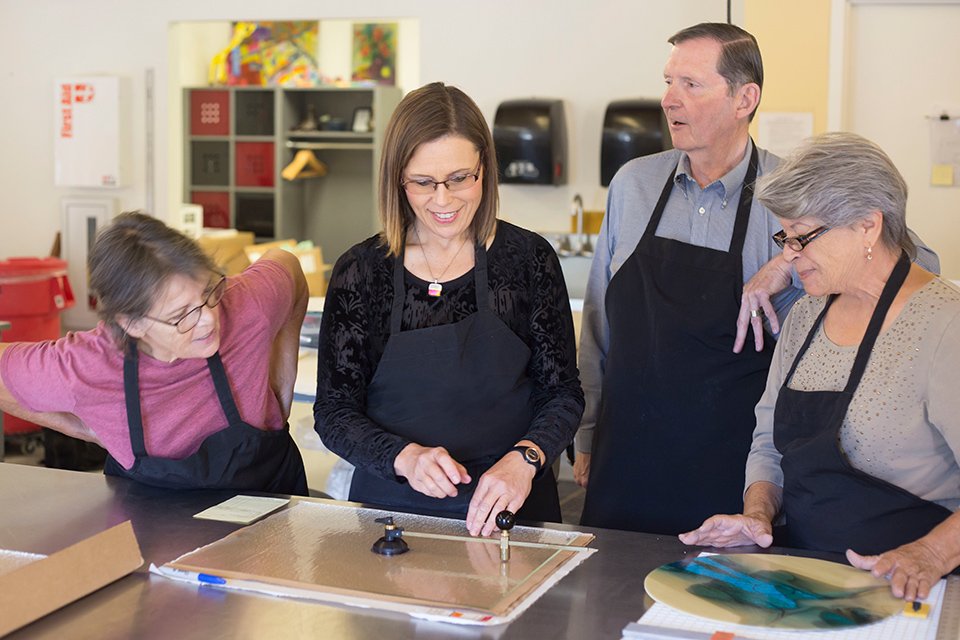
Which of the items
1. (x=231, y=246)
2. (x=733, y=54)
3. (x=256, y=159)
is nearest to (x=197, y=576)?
(x=733, y=54)

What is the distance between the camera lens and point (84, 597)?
1.40 metres

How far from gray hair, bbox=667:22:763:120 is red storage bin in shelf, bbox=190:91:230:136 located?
6771 mm

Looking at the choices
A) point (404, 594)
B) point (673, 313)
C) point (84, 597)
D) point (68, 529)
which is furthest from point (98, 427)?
point (673, 313)

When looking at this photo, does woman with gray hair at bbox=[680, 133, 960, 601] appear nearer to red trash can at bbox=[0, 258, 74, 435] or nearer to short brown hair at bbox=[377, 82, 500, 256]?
short brown hair at bbox=[377, 82, 500, 256]

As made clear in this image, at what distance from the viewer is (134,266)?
1.84m

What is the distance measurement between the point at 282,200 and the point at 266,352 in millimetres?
6530

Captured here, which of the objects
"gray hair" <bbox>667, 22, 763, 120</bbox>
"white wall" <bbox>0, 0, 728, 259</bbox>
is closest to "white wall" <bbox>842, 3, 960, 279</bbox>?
"white wall" <bbox>0, 0, 728, 259</bbox>

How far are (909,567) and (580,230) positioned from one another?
16.5 ft

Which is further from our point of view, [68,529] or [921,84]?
[921,84]

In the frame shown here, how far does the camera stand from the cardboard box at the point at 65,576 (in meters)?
1.29

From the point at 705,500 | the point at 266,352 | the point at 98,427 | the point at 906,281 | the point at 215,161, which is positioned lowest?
the point at 705,500

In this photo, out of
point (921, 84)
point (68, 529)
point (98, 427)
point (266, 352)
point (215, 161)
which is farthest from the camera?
point (215, 161)

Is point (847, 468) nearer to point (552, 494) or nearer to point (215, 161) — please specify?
point (552, 494)

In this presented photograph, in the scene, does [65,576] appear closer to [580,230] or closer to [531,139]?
[531,139]
